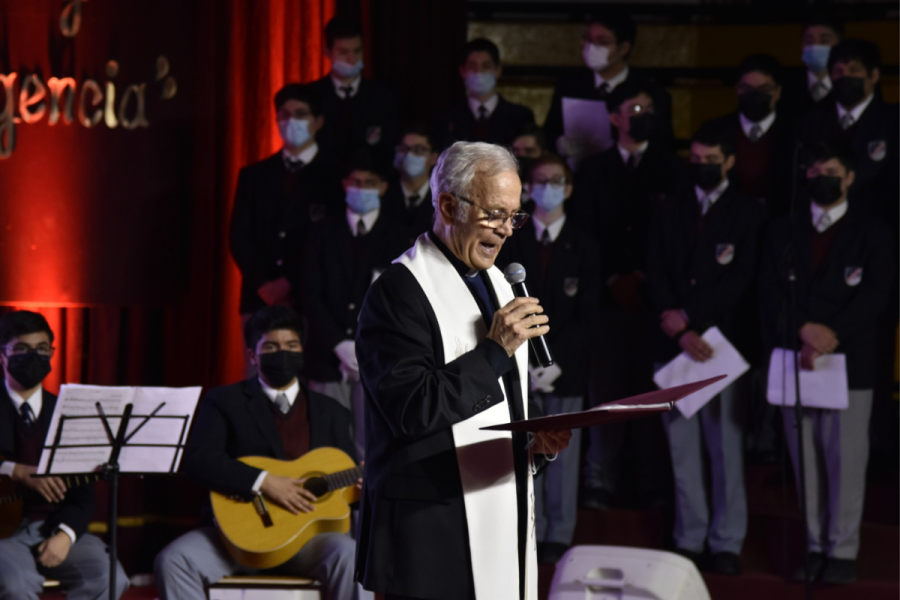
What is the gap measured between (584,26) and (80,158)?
3192 mm

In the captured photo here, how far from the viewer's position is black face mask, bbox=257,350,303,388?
4.04 m

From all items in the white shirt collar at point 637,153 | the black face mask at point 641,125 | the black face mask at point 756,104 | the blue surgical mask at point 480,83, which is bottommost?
the white shirt collar at point 637,153

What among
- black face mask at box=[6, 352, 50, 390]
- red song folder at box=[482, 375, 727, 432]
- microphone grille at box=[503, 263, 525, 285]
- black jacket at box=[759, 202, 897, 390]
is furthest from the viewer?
black jacket at box=[759, 202, 897, 390]

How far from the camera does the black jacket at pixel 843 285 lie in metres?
4.43

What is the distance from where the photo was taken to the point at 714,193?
4.70m

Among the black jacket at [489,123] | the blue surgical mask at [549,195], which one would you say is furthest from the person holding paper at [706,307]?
the black jacket at [489,123]

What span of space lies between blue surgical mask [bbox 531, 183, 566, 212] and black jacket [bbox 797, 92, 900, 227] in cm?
117

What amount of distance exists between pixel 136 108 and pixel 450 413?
422 centimetres

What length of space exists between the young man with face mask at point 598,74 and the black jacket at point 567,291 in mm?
690

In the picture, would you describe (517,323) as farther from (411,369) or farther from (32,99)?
(32,99)

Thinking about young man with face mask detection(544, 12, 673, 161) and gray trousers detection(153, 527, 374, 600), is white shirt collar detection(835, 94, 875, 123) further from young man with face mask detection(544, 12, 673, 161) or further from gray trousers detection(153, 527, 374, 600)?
gray trousers detection(153, 527, 374, 600)

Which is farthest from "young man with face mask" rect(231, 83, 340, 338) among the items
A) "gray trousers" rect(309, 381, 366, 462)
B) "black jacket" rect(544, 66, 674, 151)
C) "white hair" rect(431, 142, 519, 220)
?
"white hair" rect(431, 142, 519, 220)

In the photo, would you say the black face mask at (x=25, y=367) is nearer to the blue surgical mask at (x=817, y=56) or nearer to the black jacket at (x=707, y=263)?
the black jacket at (x=707, y=263)

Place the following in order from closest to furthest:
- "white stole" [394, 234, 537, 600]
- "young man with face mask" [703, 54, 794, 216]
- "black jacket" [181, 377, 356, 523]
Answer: "white stole" [394, 234, 537, 600] → "black jacket" [181, 377, 356, 523] → "young man with face mask" [703, 54, 794, 216]
